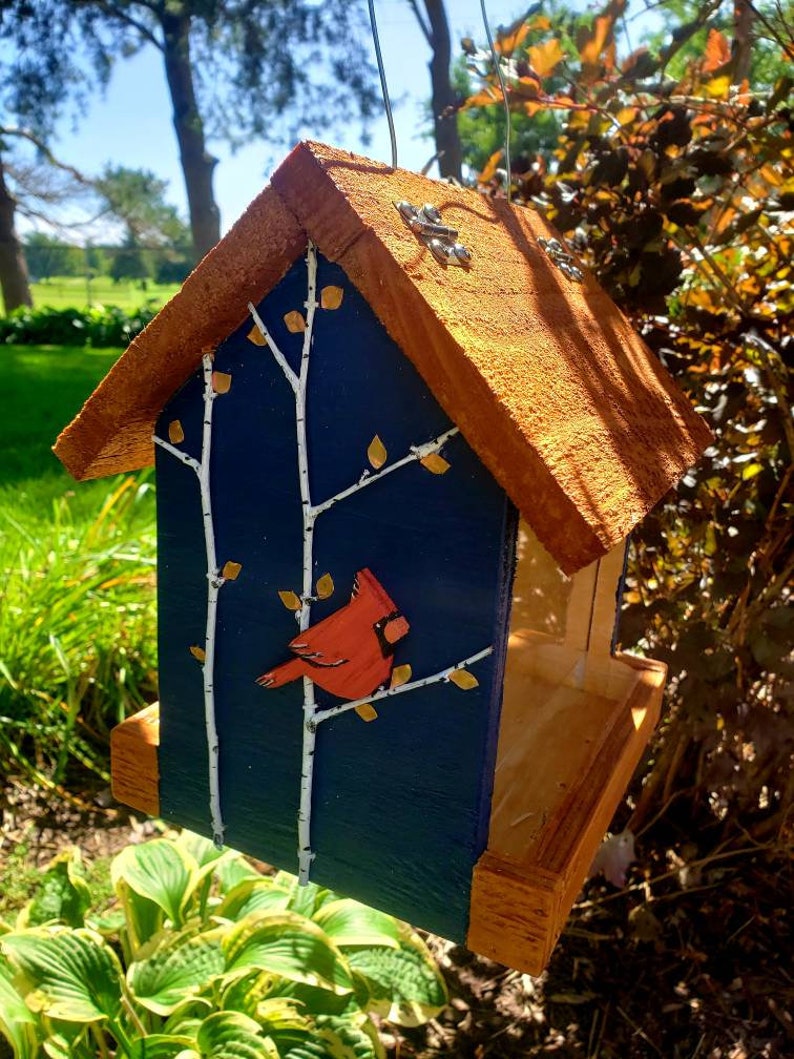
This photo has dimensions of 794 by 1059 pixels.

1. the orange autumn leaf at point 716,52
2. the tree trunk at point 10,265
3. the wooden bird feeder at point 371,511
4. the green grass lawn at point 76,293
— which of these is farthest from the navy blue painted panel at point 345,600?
the green grass lawn at point 76,293

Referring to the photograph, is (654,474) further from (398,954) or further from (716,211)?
(398,954)

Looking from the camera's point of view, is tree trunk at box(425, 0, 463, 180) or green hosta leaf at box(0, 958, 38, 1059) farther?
tree trunk at box(425, 0, 463, 180)

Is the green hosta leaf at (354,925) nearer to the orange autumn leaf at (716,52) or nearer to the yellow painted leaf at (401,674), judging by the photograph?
the yellow painted leaf at (401,674)

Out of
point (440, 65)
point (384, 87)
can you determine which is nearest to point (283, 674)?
point (384, 87)

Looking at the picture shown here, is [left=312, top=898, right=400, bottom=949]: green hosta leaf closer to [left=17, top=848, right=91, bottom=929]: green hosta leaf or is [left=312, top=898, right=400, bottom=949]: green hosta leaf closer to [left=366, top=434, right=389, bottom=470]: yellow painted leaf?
[left=17, top=848, right=91, bottom=929]: green hosta leaf

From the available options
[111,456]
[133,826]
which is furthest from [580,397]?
Answer: [133,826]

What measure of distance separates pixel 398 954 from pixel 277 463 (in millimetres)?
1346

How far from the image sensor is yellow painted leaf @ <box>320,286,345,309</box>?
90 cm

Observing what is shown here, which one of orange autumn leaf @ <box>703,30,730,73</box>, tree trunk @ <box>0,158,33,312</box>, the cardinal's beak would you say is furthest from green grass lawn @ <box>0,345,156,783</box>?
tree trunk @ <box>0,158,33,312</box>

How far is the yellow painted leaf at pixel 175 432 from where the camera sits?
1.06m

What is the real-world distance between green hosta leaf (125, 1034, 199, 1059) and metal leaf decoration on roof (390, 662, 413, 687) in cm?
97

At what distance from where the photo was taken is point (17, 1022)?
1590mm

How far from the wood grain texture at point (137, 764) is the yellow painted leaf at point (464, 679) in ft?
1.77

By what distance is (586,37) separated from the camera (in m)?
1.64
